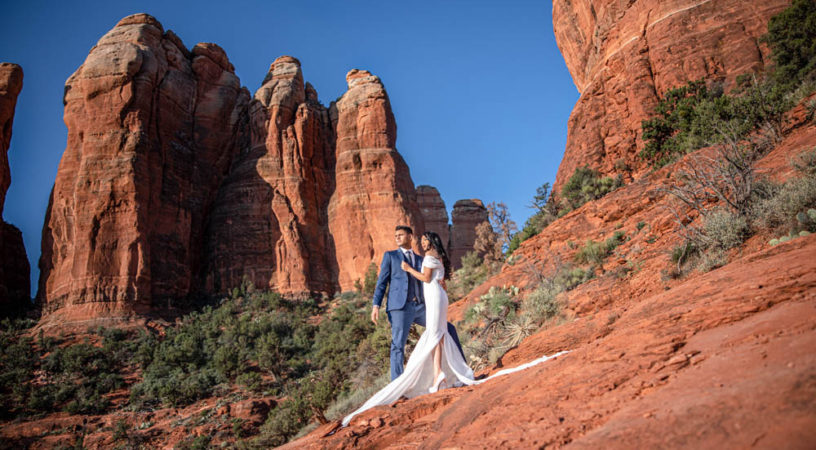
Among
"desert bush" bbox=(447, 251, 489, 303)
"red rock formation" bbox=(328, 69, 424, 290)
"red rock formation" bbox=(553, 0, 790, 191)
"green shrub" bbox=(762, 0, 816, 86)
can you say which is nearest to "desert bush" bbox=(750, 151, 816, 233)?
"green shrub" bbox=(762, 0, 816, 86)

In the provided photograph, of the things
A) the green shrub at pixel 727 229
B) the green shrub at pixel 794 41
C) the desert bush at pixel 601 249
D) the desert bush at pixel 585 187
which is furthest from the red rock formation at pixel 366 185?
the green shrub at pixel 727 229

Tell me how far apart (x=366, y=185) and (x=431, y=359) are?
28.5 m

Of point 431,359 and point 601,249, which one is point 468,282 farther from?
point 431,359

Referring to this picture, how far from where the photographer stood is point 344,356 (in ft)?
65.9

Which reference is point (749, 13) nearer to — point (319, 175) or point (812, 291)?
point (812, 291)

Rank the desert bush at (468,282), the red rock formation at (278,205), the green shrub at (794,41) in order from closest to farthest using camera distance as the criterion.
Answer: the green shrub at (794,41) < the desert bush at (468,282) < the red rock formation at (278,205)

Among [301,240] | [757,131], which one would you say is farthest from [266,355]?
[757,131]

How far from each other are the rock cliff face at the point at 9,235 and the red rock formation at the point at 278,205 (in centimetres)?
1068

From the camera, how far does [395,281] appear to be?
227 inches

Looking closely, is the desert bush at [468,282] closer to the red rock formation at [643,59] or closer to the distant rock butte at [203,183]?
the red rock formation at [643,59]

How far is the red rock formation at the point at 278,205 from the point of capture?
32156mm

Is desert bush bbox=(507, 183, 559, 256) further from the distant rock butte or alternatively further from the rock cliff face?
the rock cliff face

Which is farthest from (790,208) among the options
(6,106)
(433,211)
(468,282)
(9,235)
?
(433,211)

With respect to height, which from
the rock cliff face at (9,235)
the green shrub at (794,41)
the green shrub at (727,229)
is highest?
the rock cliff face at (9,235)
